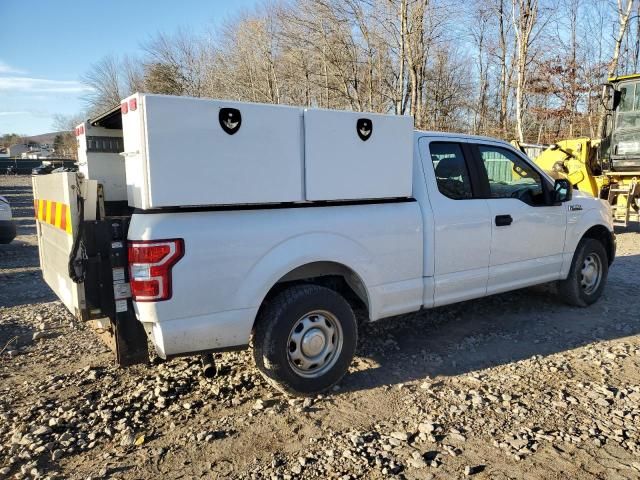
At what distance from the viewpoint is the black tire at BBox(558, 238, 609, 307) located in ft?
18.9

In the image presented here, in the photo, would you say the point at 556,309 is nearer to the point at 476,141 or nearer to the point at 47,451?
the point at 476,141

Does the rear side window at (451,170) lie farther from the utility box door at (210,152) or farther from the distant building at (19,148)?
the distant building at (19,148)

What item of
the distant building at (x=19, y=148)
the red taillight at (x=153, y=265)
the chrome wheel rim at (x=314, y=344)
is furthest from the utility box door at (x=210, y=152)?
the distant building at (x=19, y=148)

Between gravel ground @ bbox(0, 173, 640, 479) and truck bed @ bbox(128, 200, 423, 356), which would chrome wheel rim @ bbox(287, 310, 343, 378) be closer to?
gravel ground @ bbox(0, 173, 640, 479)

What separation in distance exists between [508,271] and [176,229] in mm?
3357

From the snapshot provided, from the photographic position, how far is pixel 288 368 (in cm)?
354

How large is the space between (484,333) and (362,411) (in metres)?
2.10

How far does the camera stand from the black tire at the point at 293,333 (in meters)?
3.46

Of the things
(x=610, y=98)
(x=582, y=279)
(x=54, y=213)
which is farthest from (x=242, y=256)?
(x=610, y=98)

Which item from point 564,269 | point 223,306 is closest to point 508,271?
→ point 564,269

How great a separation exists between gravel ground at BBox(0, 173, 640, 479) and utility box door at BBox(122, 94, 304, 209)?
1.50 m

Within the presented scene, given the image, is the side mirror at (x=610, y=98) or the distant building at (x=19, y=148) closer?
the side mirror at (x=610, y=98)

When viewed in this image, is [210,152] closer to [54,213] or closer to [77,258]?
[77,258]

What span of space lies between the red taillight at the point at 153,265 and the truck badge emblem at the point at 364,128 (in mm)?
1623
